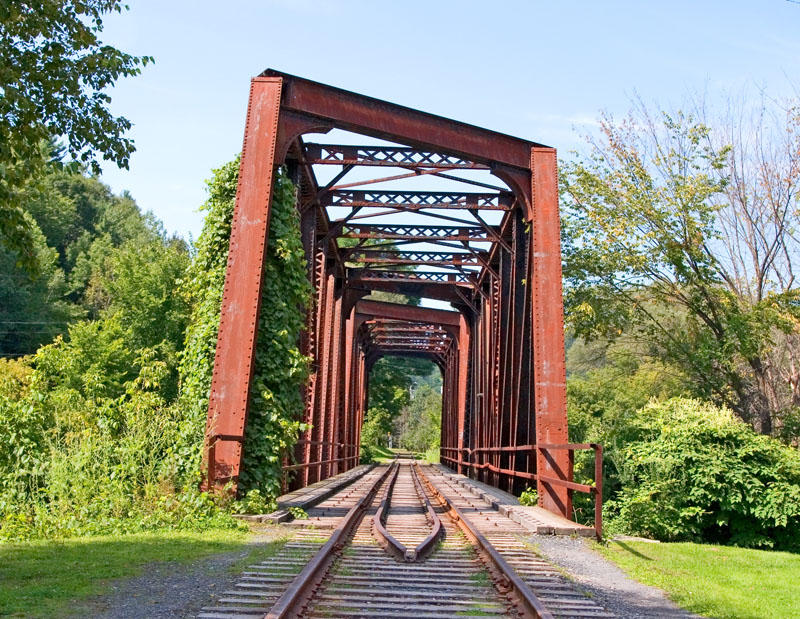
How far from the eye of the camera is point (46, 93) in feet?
26.3

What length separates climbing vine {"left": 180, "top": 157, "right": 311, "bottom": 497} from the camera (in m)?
10.2

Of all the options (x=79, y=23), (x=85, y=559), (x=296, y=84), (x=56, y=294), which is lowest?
(x=85, y=559)

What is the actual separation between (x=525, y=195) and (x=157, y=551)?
27.6ft

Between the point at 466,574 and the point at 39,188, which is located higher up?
the point at 39,188

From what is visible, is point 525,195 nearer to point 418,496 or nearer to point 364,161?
point 364,161

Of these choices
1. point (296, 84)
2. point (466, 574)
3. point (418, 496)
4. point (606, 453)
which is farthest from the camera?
point (418, 496)

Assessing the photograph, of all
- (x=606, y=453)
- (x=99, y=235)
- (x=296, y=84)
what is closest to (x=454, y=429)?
(x=606, y=453)

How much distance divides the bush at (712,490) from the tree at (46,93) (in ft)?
28.1

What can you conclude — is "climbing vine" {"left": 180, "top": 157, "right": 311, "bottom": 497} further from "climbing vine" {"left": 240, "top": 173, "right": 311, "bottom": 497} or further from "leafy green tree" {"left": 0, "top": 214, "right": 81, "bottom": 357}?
"leafy green tree" {"left": 0, "top": 214, "right": 81, "bottom": 357}

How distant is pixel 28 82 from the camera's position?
315 inches

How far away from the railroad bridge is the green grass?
1.10m

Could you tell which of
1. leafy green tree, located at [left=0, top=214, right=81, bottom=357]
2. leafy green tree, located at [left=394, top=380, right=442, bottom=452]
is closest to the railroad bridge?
leafy green tree, located at [left=0, top=214, right=81, bottom=357]

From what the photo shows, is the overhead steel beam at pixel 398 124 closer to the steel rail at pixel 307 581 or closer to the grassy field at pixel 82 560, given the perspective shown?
the steel rail at pixel 307 581

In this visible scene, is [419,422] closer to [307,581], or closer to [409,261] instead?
[409,261]
